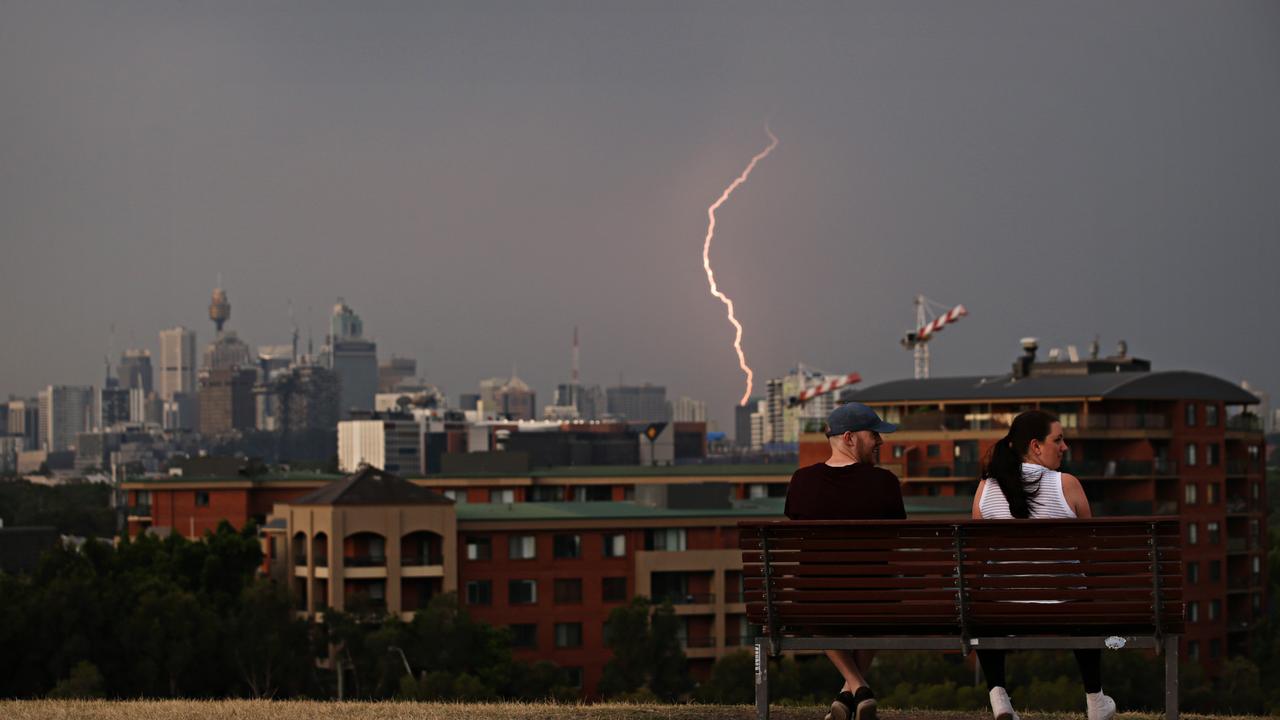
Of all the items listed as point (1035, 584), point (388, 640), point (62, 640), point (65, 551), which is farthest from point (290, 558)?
point (1035, 584)

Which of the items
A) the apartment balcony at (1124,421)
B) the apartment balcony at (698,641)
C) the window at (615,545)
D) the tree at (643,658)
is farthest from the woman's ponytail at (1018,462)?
the apartment balcony at (1124,421)

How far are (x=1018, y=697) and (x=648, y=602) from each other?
1662 centimetres

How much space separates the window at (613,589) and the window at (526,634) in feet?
9.53

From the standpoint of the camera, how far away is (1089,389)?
88.2 metres

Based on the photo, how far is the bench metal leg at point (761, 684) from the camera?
11727 mm

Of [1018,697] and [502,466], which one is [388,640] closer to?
[1018,697]

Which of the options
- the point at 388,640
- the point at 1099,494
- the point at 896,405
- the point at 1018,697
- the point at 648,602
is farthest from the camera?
the point at 896,405

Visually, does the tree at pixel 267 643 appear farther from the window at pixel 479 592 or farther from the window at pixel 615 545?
the window at pixel 615 545

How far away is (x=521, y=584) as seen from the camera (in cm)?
7350

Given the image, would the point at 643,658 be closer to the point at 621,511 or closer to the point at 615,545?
the point at 615,545

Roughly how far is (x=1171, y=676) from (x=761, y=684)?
2.42 meters

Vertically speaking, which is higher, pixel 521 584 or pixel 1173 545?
pixel 1173 545

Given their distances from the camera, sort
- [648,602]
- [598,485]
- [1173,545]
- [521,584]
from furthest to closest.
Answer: [598,485], [521,584], [648,602], [1173,545]

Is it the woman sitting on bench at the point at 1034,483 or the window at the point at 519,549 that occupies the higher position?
the woman sitting on bench at the point at 1034,483
